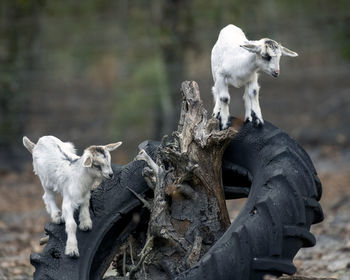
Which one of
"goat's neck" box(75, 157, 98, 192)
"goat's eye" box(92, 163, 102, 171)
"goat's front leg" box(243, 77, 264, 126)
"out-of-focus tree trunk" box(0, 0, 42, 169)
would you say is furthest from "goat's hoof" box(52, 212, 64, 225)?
"out-of-focus tree trunk" box(0, 0, 42, 169)

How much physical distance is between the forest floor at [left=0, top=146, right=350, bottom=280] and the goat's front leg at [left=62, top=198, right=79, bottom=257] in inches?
86.4

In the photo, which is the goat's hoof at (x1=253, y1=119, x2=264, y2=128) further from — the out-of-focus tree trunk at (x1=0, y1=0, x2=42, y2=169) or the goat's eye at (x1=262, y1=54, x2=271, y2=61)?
the out-of-focus tree trunk at (x1=0, y1=0, x2=42, y2=169)

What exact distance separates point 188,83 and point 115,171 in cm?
95

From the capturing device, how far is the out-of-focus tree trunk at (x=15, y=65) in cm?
1556

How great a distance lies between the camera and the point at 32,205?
1259 cm

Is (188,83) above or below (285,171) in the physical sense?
above

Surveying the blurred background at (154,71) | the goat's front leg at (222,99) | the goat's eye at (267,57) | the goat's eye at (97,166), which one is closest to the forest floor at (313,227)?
the blurred background at (154,71)

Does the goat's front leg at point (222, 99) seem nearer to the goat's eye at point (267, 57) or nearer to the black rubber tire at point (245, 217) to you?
the black rubber tire at point (245, 217)

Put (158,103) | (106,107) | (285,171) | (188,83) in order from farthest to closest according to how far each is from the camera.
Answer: (106,107) < (158,103) < (188,83) < (285,171)

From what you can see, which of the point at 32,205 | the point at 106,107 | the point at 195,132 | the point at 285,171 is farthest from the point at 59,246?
the point at 106,107

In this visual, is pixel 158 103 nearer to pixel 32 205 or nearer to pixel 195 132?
pixel 32 205

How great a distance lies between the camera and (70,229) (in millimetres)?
5160

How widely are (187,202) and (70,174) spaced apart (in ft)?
3.03

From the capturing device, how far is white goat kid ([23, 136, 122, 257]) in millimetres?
4945
